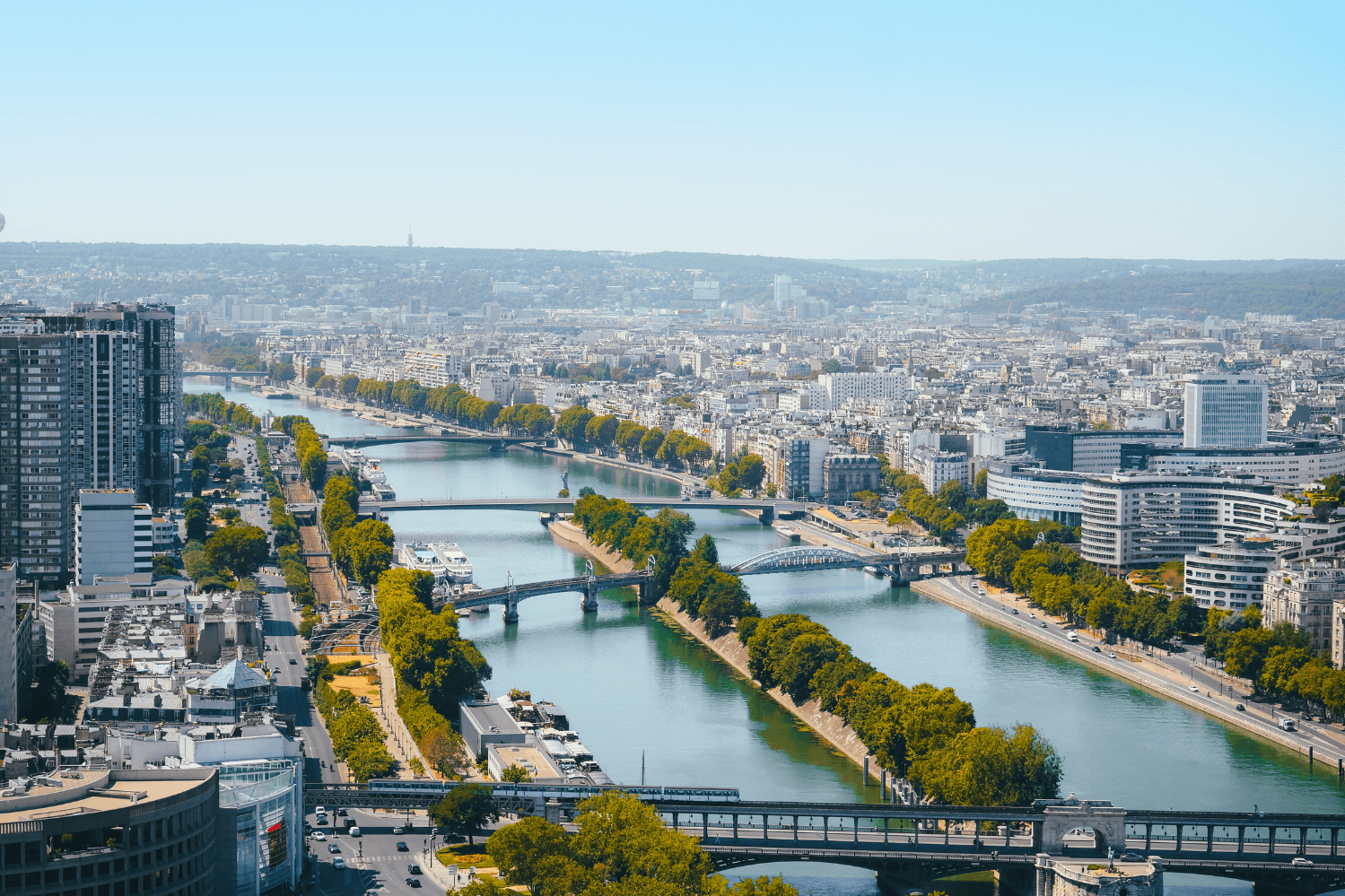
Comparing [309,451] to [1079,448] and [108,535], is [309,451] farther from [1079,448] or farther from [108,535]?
[108,535]

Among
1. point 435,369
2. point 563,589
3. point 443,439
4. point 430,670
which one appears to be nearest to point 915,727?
point 430,670

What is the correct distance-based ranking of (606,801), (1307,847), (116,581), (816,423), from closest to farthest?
1. (606,801)
2. (1307,847)
3. (116,581)
4. (816,423)

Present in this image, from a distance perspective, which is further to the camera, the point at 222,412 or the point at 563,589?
the point at 222,412

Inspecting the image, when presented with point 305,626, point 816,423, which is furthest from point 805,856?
point 816,423

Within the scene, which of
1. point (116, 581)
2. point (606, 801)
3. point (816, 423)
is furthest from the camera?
point (816, 423)

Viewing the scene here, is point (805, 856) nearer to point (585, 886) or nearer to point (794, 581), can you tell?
point (585, 886)

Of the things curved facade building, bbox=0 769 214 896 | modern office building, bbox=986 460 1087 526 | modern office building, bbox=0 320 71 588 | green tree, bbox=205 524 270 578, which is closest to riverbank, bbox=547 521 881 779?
green tree, bbox=205 524 270 578
